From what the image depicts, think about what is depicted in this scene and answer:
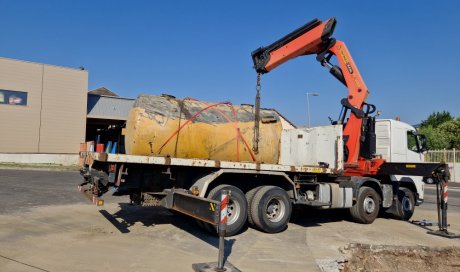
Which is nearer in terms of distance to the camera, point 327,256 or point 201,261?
point 201,261

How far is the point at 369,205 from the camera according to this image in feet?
34.5

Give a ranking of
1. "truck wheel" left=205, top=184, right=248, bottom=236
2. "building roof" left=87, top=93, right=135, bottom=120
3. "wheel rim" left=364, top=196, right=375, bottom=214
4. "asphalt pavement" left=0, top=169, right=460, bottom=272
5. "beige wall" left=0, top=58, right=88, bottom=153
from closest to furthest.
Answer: "asphalt pavement" left=0, top=169, right=460, bottom=272
"truck wheel" left=205, top=184, right=248, bottom=236
"wheel rim" left=364, top=196, right=375, bottom=214
"beige wall" left=0, top=58, right=88, bottom=153
"building roof" left=87, top=93, right=135, bottom=120

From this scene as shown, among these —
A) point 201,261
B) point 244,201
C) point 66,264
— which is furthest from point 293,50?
point 66,264

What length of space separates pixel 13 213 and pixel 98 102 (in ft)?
95.0

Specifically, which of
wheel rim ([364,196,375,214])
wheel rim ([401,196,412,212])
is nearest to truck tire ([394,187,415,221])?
wheel rim ([401,196,412,212])

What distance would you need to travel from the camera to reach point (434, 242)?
8.48m

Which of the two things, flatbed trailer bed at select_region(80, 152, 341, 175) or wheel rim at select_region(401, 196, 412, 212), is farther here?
wheel rim at select_region(401, 196, 412, 212)

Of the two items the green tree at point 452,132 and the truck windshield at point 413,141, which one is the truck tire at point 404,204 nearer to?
the truck windshield at point 413,141

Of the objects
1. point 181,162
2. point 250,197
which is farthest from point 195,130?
point 250,197

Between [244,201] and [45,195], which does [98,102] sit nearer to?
[45,195]

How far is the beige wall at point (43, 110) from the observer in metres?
31.3

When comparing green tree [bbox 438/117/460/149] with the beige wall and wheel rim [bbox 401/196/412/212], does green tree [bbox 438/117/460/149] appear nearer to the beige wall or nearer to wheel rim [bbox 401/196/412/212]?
the beige wall

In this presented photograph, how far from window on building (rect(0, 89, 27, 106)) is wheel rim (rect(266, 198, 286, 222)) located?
29235 mm

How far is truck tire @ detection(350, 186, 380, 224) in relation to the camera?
1024cm
